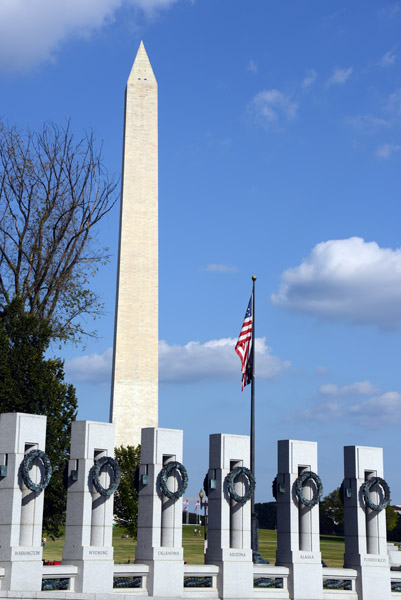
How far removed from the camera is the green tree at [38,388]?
3869 centimetres

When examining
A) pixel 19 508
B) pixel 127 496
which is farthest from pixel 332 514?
pixel 19 508

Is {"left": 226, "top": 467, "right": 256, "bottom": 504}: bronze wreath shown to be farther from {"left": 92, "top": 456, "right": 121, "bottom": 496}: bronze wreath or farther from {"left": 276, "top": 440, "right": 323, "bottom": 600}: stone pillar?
{"left": 92, "top": 456, "right": 121, "bottom": 496}: bronze wreath

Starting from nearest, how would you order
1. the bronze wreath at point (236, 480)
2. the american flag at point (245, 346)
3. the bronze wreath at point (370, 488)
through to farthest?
the bronze wreath at point (236, 480) < the bronze wreath at point (370, 488) < the american flag at point (245, 346)

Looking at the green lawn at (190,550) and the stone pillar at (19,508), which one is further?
the green lawn at (190,550)

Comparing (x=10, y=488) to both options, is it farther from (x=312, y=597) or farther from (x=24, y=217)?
(x=24, y=217)

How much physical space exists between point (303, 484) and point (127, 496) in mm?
25174

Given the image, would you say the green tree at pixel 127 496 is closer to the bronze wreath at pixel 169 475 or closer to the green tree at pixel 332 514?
the bronze wreath at pixel 169 475

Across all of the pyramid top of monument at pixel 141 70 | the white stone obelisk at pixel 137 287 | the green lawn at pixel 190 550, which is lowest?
the green lawn at pixel 190 550

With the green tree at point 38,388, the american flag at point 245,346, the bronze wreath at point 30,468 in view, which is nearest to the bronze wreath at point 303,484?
the american flag at point 245,346

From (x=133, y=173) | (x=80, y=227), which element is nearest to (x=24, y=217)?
(x=80, y=227)

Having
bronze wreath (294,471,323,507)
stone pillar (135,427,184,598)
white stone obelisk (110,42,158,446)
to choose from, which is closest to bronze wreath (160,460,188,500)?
stone pillar (135,427,184,598)

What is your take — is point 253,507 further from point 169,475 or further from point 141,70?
point 141,70

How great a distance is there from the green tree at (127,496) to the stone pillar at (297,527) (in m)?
22.4

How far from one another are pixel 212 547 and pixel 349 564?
599 cm
